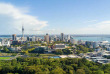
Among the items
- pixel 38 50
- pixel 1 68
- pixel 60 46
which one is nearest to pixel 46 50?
pixel 38 50

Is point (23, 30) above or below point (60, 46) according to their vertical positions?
above

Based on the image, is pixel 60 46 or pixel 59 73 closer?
pixel 59 73

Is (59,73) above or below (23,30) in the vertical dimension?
below

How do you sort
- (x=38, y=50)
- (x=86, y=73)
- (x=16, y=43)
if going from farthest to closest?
(x=16, y=43) → (x=38, y=50) → (x=86, y=73)

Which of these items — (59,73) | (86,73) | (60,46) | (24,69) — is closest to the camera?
(59,73)

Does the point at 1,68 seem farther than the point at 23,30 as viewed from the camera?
No

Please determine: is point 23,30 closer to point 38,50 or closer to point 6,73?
point 38,50

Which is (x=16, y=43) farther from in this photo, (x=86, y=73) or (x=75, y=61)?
(x=86, y=73)

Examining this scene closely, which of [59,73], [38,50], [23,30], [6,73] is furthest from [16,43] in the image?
[59,73]

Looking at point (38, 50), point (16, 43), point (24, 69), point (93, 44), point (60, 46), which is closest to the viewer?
point (24, 69)
